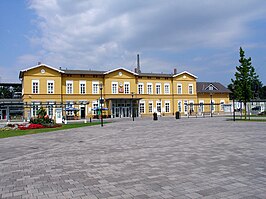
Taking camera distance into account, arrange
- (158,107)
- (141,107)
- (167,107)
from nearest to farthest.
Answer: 1. (141,107)
2. (158,107)
3. (167,107)

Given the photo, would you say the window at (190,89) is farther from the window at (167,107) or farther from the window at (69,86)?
the window at (69,86)

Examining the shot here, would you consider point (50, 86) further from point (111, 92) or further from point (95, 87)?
point (111, 92)

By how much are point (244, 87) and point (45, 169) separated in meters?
29.5

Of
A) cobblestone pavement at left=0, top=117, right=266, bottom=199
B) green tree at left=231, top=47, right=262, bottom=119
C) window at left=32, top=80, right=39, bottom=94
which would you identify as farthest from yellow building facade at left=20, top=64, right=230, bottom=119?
cobblestone pavement at left=0, top=117, right=266, bottom=199

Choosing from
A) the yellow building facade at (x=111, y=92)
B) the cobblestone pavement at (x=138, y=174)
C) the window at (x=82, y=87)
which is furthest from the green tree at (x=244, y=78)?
the window at (x=82, y=87)

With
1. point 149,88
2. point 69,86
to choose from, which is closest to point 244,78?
point 149,88

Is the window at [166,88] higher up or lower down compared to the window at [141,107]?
higher up

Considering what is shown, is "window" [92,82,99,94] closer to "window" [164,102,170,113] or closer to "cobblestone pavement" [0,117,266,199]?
"window" [164,102,170,113]

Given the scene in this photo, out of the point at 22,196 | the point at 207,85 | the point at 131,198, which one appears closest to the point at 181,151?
the point at 131,198

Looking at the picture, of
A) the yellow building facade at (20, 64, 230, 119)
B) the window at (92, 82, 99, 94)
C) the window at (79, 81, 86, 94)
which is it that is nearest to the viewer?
the yellow building facade at (20, 64, 230, 119)

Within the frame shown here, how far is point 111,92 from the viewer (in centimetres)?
5291

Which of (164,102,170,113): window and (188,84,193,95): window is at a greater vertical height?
(188,84,193,95): window

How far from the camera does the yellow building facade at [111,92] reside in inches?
1865

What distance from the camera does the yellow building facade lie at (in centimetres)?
4738
